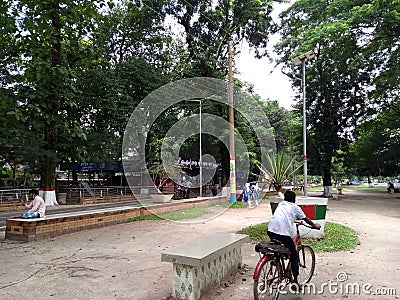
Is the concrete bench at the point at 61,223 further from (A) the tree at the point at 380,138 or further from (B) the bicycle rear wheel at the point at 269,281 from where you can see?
(A) the tree at the point at 380,138

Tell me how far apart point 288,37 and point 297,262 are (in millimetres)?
20691

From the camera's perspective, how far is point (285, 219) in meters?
3.92

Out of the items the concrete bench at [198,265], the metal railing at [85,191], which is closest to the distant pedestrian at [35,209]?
the concrete bench at [198,265]

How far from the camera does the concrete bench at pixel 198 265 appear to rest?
12.6 feet

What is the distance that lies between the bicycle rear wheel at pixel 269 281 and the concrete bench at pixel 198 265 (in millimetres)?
666

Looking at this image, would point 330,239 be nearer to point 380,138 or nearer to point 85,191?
point 85,191

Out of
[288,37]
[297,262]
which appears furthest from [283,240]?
[288,37]

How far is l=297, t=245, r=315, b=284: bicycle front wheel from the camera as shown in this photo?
4.39 meters

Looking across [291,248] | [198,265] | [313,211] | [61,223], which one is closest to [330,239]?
[313,211]

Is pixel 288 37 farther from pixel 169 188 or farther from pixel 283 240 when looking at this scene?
pixel 283 240

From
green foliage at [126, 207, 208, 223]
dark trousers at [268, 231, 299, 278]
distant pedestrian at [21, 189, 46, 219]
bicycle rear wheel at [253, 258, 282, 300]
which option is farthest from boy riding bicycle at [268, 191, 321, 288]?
green foliage at [126, 207, 208, 223]

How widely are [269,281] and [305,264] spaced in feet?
3.24

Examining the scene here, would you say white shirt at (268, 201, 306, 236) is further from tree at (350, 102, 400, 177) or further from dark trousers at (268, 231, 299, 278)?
tree at (350, 102, 400, 177)

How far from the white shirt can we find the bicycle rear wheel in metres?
0.36
